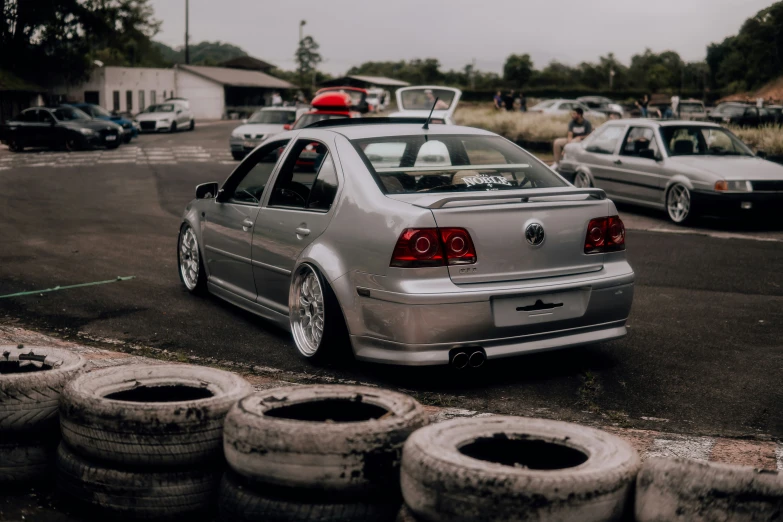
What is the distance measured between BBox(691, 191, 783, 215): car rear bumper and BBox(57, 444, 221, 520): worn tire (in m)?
11.0

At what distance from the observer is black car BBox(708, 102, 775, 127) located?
120ft

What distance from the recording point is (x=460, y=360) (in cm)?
533

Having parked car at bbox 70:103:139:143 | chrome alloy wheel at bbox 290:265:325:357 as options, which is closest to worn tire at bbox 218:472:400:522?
chrome alloy wheel at bbox 290:265:325:357

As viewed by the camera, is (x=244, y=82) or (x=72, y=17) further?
(x=244, y=82)

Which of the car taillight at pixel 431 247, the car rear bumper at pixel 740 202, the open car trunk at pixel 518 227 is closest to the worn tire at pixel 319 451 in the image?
Result: the car taillight at pixel 431 247

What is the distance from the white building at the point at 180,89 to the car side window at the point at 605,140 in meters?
50.2

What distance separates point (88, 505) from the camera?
12.0 ft

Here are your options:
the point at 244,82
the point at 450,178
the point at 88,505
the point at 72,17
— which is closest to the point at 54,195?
the point at 450,178

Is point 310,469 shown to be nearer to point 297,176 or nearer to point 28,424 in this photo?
point 28,424

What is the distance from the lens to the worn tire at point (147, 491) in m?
3.58

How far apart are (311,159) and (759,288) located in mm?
4517

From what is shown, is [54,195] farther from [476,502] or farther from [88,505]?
[476,502]

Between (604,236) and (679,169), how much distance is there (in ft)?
28.7

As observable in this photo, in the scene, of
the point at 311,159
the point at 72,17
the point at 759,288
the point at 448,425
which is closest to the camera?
the point at 448,425
